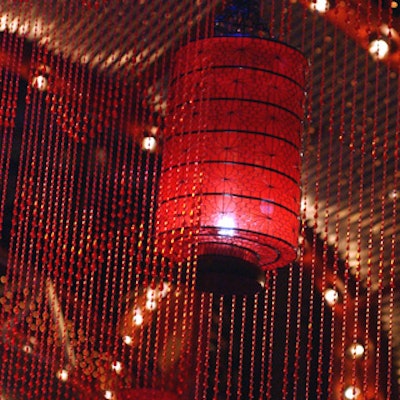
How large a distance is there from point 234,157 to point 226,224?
0.56 ft

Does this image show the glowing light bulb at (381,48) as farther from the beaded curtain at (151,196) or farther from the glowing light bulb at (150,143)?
the glowing light bulb at (150,143)

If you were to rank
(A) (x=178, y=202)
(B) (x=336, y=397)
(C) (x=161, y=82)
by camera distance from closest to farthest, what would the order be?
1. (A) (x=178, y=202)
2. (C) (x=161, y=82)
3. (B) (x=336, y=397)

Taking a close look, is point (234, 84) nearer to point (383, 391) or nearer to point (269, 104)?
point (269, 104)

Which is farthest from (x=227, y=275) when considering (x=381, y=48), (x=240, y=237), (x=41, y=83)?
(x=41, y=83)

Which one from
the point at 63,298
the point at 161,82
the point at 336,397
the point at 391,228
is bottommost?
the point at 336,397

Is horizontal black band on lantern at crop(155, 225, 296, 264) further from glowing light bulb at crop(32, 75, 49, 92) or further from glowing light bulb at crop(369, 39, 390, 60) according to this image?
glowing light bulb at crop(32, 75, 49, 92)

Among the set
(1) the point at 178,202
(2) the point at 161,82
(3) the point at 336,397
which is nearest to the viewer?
(1) the point at 178,202

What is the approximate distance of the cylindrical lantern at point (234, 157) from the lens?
245cm

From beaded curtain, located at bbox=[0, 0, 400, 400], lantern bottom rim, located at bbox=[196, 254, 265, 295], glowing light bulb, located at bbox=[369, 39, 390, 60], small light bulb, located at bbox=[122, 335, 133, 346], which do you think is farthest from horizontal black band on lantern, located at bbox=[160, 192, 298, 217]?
small light bulb, located at bbox=[122, 335, 133, 346]

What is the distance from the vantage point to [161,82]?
12.4 ft

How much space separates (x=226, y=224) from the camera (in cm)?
243

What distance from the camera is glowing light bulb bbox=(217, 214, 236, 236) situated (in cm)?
242

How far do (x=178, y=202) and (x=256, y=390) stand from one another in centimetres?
184

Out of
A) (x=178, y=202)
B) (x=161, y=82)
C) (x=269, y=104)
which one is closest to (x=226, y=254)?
(x=178, y=202)
